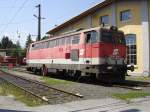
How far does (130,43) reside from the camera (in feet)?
99.8

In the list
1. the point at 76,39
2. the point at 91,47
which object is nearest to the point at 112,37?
the point at 91,47

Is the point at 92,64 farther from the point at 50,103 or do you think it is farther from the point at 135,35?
the point at 135,35

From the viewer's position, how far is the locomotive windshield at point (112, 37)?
69.2ft

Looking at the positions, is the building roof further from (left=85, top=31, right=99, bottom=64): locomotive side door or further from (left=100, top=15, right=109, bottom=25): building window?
(left=85, top=31, right=99, bottom=64): locomotive side door

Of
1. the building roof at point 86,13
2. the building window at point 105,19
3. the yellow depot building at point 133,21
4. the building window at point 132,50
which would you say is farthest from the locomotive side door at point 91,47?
the building window at point 105,19

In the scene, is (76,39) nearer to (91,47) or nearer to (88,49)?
(88,49)

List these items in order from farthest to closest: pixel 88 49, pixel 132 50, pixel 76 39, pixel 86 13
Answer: pixel 86 13, pixel 132 50, pixel 76 39, pixel 88 49

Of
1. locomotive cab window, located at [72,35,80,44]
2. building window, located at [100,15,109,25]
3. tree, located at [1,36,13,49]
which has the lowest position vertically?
locomotive cab window, located at [72,35,80,44]

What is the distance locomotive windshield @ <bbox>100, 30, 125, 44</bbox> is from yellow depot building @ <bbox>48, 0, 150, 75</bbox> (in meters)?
4.92

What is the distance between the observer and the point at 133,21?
3023 centimetres

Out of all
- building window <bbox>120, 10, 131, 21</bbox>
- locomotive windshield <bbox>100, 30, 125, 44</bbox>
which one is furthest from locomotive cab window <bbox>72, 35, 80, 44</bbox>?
building window <bbox>120, 10, 131, 21</bbox>

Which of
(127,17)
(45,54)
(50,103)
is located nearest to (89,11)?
(127,17)

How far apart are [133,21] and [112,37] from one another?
30.3ft

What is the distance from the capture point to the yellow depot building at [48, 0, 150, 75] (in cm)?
2880
